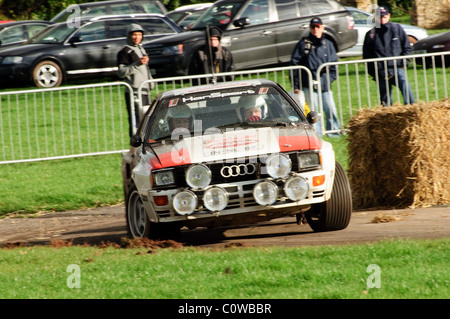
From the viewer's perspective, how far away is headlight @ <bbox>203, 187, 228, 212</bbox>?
8.22 meters

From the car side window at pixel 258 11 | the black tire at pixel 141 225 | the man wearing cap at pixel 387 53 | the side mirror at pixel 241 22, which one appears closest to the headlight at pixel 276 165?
the black tire at pixel 141 225

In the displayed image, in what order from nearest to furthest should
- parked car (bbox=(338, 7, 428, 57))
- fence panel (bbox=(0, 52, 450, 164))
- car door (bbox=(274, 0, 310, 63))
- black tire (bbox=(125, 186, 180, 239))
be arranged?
black tire (bbox=(125, 186, 180, 239)) < fence panel (bbox=(0, 52, 450, 164)) < car door (bbox=(274, 0, 310, 63)) < parked car (bbox=(338, 7, 428, 57))

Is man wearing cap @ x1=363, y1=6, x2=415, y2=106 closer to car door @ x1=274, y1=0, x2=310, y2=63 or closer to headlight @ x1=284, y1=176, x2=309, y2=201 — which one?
car door @ x1=274, y1=0, x2=310, y2=63

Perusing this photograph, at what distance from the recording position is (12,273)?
7.48 m

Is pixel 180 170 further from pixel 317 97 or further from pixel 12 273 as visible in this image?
pixel 317 97

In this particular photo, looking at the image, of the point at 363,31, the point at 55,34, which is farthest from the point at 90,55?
the point at 363,31

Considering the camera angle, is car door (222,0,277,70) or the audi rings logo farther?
car door (222,0,277,70)

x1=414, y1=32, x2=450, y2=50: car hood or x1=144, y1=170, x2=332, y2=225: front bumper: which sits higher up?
x1=414, y1=32, x2=450, y2=50: car hood

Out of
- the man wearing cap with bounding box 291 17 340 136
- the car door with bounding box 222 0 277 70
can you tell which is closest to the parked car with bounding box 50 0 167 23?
the car door with bounding box 222 0 277 70

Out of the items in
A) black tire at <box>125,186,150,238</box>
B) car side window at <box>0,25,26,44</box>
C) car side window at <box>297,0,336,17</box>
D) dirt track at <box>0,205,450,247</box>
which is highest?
car side window at <box>0,25,26,44</box>

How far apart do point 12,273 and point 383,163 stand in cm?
502
